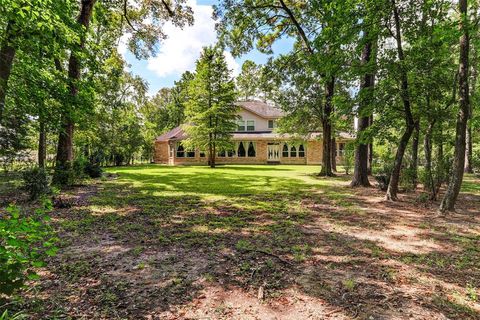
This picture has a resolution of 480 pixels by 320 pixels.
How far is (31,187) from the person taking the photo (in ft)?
25.3

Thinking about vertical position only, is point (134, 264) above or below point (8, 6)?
below

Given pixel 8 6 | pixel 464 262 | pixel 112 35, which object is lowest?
pixel 464 262

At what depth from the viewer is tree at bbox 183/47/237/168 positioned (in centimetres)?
2358

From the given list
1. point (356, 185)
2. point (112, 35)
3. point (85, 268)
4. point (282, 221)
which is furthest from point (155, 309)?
point (112, 35)

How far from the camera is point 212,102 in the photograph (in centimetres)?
2447

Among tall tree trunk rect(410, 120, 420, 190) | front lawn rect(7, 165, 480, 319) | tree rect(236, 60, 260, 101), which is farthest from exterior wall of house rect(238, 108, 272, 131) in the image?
front lawn rect(7, 165, 480, 319)

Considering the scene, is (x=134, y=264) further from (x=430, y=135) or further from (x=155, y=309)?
(x=430, y=135)

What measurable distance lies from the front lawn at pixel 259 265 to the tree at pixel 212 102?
676 inches

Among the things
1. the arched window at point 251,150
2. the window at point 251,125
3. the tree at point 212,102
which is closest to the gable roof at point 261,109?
the window at point 251,125

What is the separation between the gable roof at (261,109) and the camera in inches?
1270

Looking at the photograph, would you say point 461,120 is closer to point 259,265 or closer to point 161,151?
point 259,265

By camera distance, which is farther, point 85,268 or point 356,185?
point 356,185

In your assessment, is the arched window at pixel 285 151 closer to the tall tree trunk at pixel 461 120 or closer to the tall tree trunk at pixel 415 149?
the tall tree trunk at pixel 415 149

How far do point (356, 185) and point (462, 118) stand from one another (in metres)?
5.63
